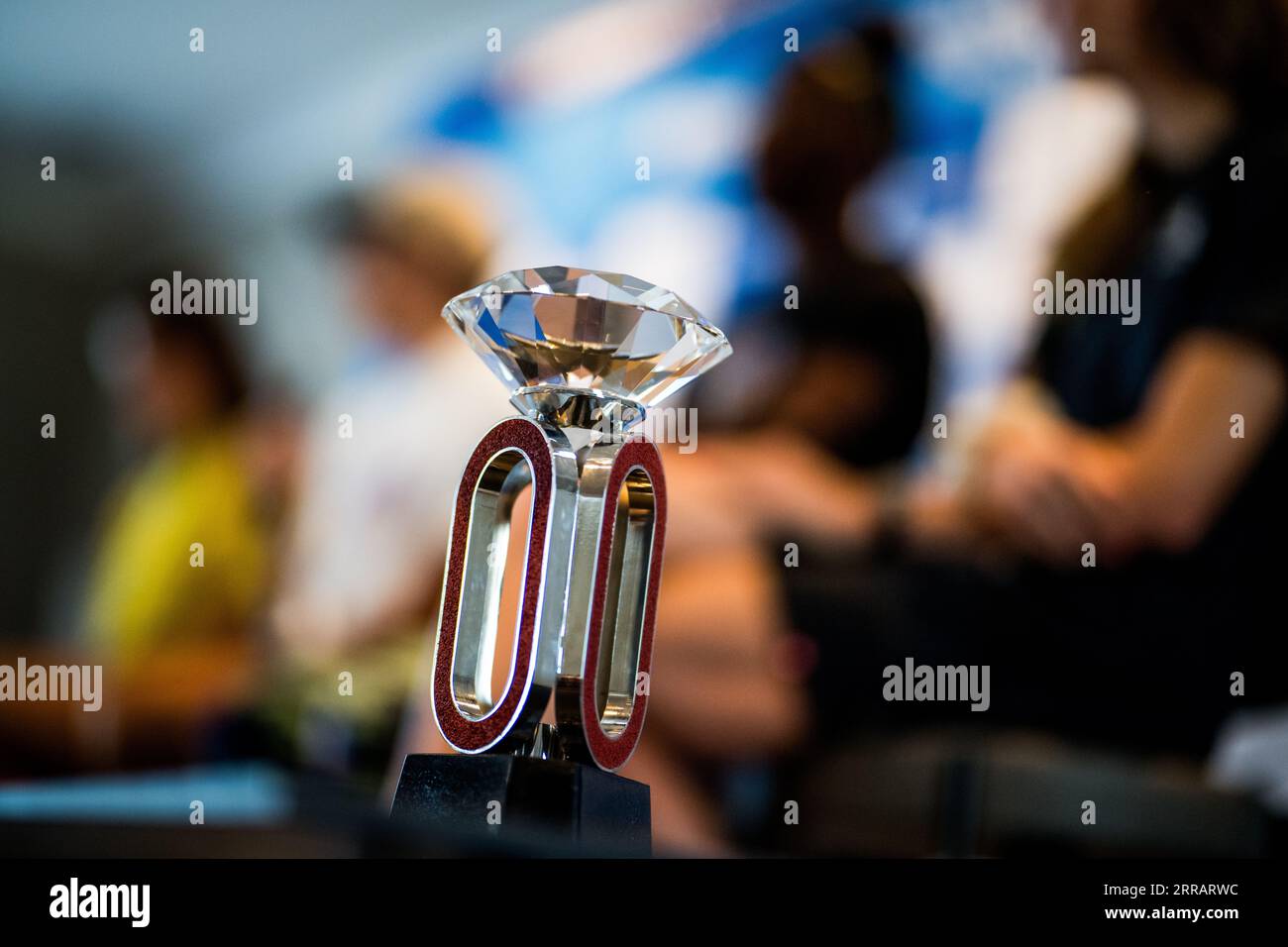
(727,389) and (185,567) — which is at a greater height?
(727,389)

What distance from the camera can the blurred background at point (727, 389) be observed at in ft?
3.71

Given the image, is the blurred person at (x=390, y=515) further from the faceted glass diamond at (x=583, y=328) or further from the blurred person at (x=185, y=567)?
the faceted glass diamond at (x=583, y=328)

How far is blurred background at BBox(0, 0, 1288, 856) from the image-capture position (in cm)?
113

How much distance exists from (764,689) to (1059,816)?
0.29 meters

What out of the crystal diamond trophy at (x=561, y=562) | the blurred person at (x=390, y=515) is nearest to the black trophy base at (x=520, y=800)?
the crystal diamond trophy at (x=561, y=562)

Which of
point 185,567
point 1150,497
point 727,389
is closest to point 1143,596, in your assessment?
point 1150,497

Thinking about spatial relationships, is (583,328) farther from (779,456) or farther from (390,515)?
(390,515)

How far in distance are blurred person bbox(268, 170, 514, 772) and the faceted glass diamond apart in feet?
4.48

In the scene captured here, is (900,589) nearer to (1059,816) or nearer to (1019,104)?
(1059,816)

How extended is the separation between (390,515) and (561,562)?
1858mm

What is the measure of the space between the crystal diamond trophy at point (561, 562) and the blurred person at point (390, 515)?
1.34m

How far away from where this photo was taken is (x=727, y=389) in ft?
7.13

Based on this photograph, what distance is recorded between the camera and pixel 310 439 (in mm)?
3414
